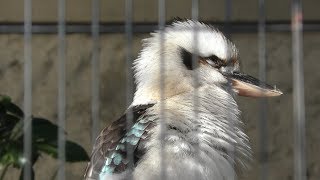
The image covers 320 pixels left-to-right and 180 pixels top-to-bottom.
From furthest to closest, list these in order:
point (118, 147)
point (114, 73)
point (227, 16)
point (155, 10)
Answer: point (114, 73), point (155, 10), point (227, 16), point (118, 147)

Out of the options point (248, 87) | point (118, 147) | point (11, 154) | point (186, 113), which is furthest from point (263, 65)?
point (11, 154)

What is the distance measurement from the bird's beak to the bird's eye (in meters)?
0.03

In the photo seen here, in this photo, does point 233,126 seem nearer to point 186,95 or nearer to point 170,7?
point 186,95

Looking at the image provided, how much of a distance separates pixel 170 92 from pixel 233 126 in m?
0.19

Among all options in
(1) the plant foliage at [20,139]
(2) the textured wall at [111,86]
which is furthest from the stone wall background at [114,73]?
(1) the plant foliage at [20,139]

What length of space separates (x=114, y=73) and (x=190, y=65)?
1066 millimetres

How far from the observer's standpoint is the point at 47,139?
294cm

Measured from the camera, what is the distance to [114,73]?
359 cm

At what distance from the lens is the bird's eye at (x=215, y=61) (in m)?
2.54

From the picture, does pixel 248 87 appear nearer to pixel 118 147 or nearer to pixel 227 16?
pixel 227 16

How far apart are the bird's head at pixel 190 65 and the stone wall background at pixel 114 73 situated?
83 cm

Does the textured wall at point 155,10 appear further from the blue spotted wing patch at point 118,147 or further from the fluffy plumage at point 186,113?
the blue spotted wing patch at point 118,147

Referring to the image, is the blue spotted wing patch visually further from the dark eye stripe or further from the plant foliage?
the plant foliage

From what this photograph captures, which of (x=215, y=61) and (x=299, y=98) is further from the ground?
(x=215, y=61)
